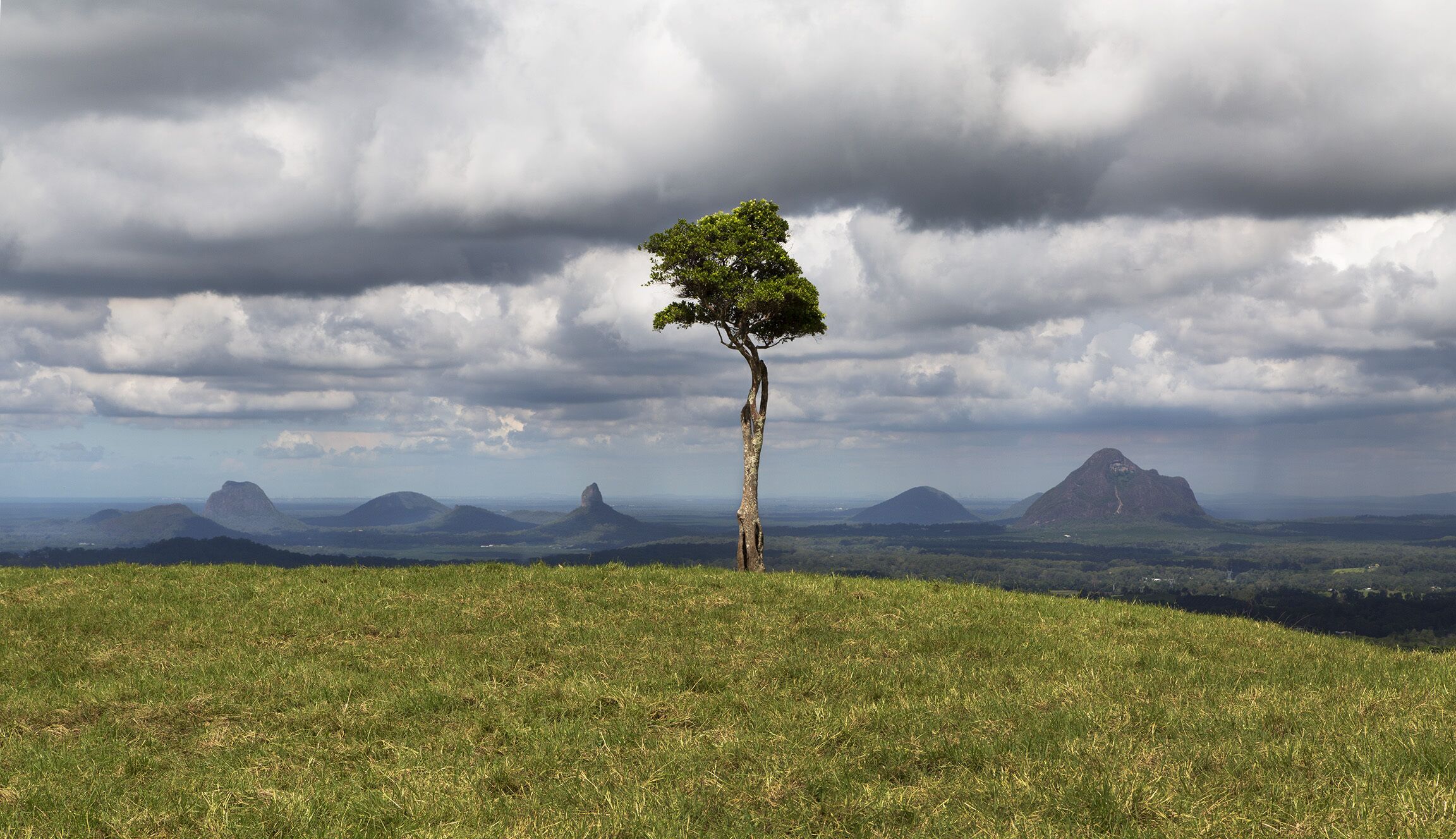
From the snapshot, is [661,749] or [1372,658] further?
[1372,658]

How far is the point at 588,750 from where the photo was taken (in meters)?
12.3

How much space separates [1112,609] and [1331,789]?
556 inches

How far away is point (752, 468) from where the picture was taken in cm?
3409

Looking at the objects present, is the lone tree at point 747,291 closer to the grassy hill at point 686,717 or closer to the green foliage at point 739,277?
the green foliage at point 739,277

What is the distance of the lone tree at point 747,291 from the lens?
111 feet

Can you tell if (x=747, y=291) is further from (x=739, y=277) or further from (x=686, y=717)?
(x=686, y=717)

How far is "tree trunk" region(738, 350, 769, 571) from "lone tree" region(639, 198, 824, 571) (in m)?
0.03

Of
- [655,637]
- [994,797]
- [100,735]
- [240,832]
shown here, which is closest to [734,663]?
[655,637]

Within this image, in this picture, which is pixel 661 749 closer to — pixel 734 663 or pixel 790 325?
pixel 734 663

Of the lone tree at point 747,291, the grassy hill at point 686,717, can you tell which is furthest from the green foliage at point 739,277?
the grassy hill at point 686,717

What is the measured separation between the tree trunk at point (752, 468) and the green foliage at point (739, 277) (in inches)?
69.3

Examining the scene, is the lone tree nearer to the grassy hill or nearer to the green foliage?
the green foliage

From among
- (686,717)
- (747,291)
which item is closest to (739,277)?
(747,291)

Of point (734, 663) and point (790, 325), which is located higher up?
point (790, 325)
